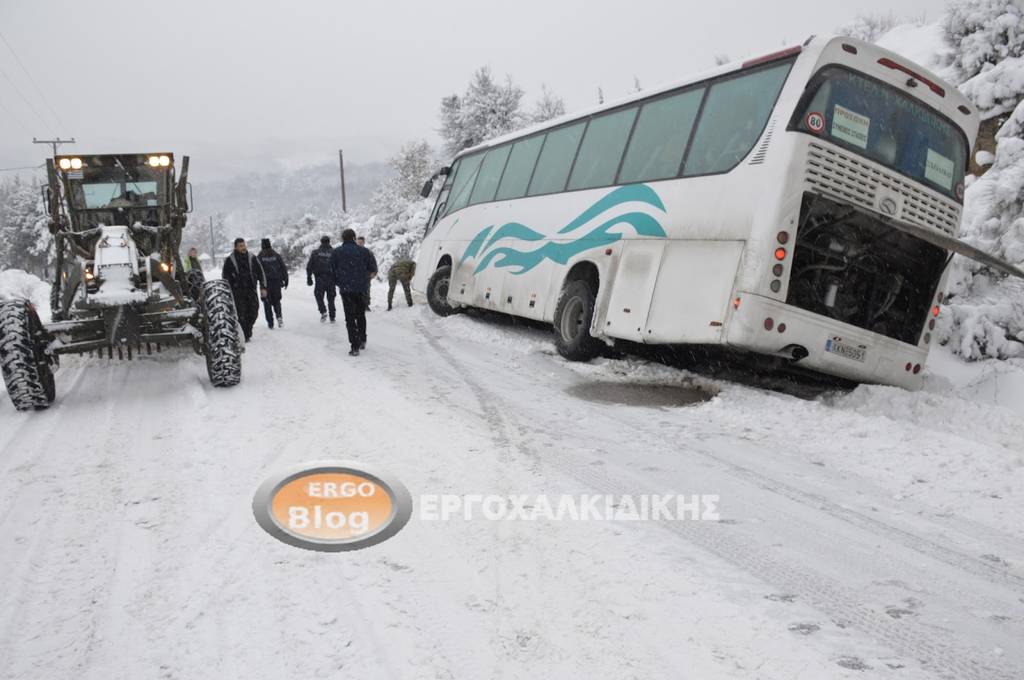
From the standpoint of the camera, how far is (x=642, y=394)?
23.5 feet

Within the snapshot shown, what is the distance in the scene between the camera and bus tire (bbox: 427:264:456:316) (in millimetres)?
14328

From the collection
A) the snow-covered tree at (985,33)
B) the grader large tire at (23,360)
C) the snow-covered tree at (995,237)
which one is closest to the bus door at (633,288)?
the snow-covered tree at (995,237)

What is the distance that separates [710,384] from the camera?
7.52m

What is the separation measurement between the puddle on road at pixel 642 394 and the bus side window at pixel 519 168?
488 cm

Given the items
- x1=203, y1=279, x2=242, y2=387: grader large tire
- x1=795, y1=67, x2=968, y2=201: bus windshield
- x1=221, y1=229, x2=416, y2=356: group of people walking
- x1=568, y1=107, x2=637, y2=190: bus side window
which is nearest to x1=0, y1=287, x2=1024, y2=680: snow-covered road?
x1=203, y1=279, x2=242, y2=387: grader large tire

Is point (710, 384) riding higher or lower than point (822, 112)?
lower

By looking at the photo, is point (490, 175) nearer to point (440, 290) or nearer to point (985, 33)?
point (440, 290)

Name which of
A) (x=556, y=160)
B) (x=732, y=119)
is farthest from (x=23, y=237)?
(x=732, y=119)

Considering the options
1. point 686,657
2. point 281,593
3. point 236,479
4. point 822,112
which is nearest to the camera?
point 686,657

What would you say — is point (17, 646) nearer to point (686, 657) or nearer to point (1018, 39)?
point (686, 657)

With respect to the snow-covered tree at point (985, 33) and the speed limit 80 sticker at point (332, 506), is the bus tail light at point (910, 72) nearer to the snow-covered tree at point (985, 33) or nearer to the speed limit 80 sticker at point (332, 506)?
the speed limit 80 sticker at point (332, 506)

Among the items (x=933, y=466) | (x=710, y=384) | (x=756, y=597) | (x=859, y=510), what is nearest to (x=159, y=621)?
(x=756, y=597)

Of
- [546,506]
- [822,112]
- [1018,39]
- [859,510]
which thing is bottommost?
[546,506]

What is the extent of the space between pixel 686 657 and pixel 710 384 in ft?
17.4
